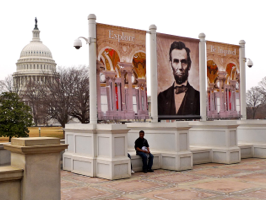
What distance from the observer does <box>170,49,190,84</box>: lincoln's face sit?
14414 millimetres

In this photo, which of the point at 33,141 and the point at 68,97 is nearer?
the point at 33,141

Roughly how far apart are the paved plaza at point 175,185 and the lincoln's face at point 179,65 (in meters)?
3.74

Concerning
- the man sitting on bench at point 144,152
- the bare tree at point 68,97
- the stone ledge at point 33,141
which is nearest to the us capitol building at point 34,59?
→ the bare tree at point 68,97

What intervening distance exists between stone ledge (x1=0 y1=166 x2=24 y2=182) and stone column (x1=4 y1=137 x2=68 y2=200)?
0.07m

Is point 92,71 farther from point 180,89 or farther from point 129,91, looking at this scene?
point 180,89

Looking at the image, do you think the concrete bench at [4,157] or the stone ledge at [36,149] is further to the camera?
the concrete bench at [4,157]

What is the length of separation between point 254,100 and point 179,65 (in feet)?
192

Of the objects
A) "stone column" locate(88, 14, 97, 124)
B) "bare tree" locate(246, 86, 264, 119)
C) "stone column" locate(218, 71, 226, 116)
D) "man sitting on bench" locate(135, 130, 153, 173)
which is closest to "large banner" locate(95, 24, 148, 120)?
"stone column" locate(88, 14, 97, 124)

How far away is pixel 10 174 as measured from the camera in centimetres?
511

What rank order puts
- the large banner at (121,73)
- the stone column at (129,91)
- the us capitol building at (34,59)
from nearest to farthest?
the large banner at (121,73), the stone column at (129,91), the us capitol building at (34,59)

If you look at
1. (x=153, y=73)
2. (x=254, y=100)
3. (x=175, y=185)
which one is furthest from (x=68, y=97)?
(x=254, y=100)

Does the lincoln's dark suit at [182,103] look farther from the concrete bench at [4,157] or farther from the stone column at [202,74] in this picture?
the concrete bench at [4,157]

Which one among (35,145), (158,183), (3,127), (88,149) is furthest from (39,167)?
(3,127)

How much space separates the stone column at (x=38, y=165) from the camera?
206 inches
